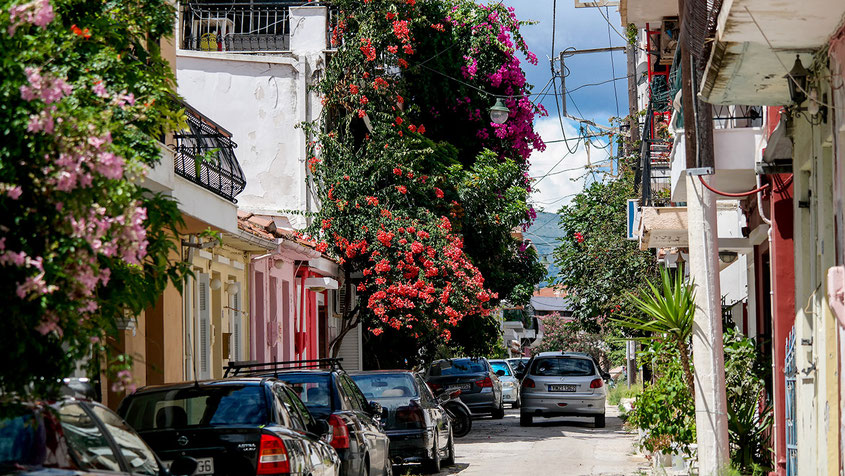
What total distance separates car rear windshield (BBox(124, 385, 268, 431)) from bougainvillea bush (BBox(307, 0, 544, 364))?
1390 centimetres

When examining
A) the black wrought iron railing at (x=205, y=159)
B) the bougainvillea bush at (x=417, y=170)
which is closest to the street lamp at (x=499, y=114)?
the bougainvillea bush at (x=417, y=170)

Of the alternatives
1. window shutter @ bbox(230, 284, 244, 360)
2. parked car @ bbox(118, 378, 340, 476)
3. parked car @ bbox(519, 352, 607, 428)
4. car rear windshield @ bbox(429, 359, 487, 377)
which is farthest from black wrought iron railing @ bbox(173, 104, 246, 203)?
car rear windshield @ bbox(429, 359, 487, 377)

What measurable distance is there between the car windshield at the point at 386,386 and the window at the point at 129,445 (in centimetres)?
973

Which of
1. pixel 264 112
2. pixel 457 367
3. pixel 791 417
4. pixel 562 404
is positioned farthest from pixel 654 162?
pixel 457 367

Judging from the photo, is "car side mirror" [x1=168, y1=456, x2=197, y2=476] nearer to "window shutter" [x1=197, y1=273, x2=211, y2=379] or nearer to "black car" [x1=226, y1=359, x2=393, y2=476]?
"black car" [x1=226, y1=359, x2=393, y2=476]

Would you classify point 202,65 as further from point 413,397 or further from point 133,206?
point 133,206

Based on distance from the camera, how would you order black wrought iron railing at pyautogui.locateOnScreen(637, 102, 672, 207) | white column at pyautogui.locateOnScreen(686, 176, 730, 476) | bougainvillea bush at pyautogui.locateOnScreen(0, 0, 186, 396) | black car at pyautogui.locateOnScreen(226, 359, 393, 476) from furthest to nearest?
black wrought iron railing at pyautogui.locateOnScreen(637, 102, 672, 207) → black car at pyautogui.locateOnScreen(226, 359, 393, 476) → white column at pyautogui.locateOnScreen(686, 176, 730, 476) → bougainvillea bush at pyautogui.locateOnScreen(0, 0, 186, 396)

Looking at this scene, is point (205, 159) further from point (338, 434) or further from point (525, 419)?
point (525, 419)

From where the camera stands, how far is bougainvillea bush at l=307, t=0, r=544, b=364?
2436 centimetres

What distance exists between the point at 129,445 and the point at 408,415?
9.71m

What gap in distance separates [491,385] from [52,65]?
85.3 feet

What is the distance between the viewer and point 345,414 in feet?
43.3

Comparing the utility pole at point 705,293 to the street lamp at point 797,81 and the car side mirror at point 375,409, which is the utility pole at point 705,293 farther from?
the car side mirror at point 375,409

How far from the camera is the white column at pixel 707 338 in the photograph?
41.1 feet
